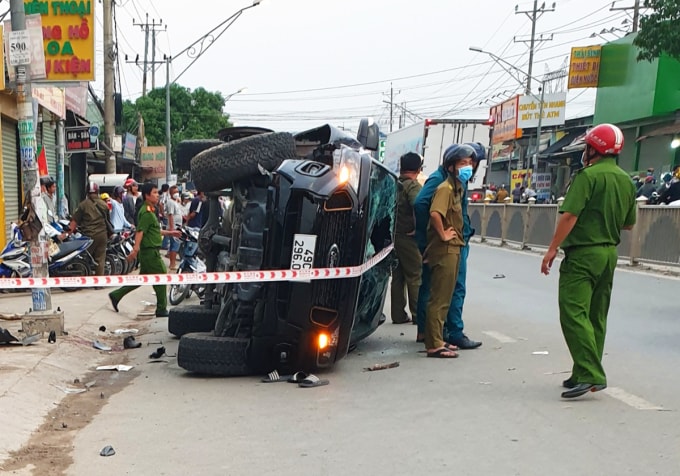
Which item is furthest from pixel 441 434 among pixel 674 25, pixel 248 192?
pixel 674 25

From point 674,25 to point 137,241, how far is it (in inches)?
676

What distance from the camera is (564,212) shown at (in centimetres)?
466

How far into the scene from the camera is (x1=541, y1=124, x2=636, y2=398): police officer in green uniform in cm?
461

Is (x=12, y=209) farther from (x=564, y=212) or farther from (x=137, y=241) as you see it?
(x=564, y=212)

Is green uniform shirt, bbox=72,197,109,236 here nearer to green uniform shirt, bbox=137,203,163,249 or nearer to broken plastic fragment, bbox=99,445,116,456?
green uniform shirt, bbox=137,203,163,249

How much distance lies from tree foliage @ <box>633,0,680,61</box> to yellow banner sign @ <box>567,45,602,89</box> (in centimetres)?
1099

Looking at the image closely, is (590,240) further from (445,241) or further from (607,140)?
(445,241)

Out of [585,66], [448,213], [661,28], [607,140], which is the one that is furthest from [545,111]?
[607,140]

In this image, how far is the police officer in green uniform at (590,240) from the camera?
4613 millimetres

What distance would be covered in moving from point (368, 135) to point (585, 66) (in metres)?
28.1

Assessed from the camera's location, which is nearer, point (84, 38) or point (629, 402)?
point (629, 402)

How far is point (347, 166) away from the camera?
16.6 ft

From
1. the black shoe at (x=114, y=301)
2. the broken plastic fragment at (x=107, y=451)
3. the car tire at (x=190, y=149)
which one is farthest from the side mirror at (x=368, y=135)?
the black shoe at (x=114, y=301)

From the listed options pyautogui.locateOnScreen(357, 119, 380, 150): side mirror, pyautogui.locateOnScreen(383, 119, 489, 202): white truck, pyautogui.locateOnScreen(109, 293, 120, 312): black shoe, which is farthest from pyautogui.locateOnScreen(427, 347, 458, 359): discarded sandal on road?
pyautogui.locateOnScreen(383, 119, 489, 202): white truck
